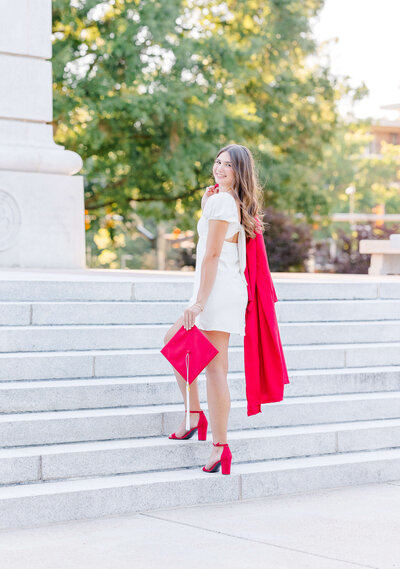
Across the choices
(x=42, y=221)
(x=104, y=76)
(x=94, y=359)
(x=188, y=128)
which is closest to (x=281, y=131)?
(x=188, y=128)

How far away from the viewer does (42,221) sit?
40.0 feet

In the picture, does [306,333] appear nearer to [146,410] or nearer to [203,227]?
[146,410]

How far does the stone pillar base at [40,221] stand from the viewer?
11.9 meters

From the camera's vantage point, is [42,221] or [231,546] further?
[42,221]

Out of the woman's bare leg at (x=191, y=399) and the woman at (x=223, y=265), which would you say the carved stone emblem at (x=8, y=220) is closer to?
the woman's bare leg at (x=191, y=399)

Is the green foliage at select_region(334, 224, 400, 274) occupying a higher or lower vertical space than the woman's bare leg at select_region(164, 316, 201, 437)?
higher

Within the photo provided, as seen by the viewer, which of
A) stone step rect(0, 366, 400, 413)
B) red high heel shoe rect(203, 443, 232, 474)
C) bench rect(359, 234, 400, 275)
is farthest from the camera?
bench rect(359, 234, 400, 275)

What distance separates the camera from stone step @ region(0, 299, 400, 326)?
742cm

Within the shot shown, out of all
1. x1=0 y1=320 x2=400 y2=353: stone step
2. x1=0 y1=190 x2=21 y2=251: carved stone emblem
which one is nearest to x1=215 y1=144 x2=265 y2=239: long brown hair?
x1=0 y1=320 x2=400 y2=353: stone step

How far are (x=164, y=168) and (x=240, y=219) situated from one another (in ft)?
50.8

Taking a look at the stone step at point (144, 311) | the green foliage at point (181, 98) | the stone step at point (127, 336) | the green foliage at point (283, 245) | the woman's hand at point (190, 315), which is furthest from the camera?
the green foliage at point (283, 245)

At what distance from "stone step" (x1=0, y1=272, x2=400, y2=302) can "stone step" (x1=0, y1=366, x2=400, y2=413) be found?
1131mm

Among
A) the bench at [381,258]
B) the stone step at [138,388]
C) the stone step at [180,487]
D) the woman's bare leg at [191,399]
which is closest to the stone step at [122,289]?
the stone step at [138,388]

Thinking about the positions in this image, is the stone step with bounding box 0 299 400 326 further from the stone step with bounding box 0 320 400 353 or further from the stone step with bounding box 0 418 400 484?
the stone step with bounding box 0 418 400 484
